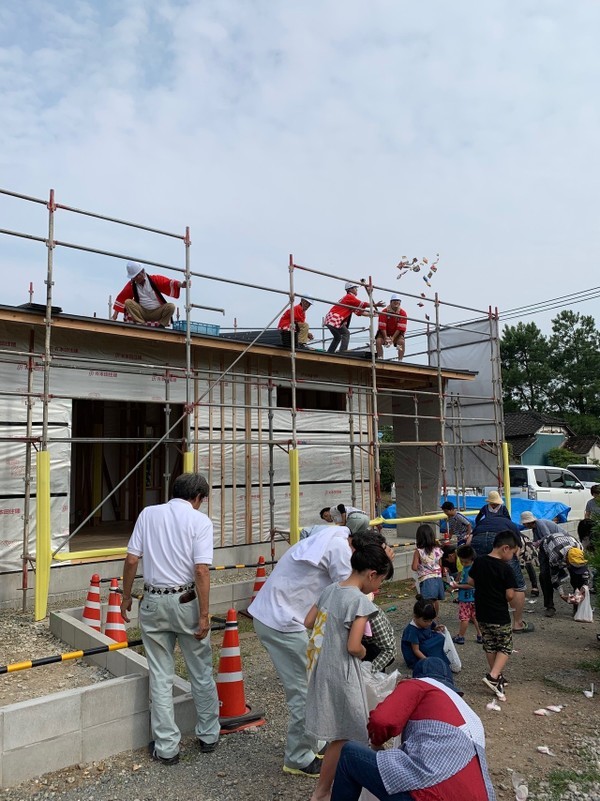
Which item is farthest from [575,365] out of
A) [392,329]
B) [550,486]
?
[392,329]

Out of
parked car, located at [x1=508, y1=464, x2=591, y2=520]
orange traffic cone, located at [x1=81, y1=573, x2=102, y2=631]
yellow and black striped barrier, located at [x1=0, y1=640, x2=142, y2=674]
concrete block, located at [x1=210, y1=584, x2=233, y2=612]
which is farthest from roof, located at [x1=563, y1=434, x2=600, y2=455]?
yellow and black striped barrier, located at [x1=0, y1=640, x2=142, y2=674]

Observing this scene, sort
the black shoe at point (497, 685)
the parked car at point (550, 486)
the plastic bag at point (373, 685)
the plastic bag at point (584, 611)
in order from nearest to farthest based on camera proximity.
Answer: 1. the plastic bag at point (373, 685)
2. the black shoe at point (497, 685)
3. the plastic bag at point (584, 611)
4. the parked car at point (550, 486)

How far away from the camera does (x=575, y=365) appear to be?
4122 centimetres

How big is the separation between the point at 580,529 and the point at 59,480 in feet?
25.9

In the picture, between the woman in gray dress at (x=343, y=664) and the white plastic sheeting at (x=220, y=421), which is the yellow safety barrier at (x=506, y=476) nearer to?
the white plastic sheeting at (x=220, y=421)

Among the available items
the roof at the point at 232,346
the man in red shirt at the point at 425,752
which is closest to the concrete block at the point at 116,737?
the man in red shirt at the point at 425,752

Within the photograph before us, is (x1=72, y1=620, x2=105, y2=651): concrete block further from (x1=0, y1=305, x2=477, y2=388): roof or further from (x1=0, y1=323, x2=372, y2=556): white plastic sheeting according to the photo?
(x1=0, y1=305, x2=477, y2=388): roof

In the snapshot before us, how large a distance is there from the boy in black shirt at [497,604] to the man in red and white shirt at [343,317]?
22.3ft

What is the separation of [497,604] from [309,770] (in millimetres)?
2241

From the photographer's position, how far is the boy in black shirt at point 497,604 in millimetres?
5156

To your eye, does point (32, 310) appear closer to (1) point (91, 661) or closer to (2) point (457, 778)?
(1) point (91, 661)

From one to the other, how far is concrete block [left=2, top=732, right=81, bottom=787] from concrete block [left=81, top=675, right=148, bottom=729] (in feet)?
0.45

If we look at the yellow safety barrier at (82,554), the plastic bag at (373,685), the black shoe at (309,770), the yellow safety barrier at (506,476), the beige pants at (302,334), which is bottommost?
the black shoe at (309,770)

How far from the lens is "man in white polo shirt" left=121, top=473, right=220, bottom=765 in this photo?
3879mm
